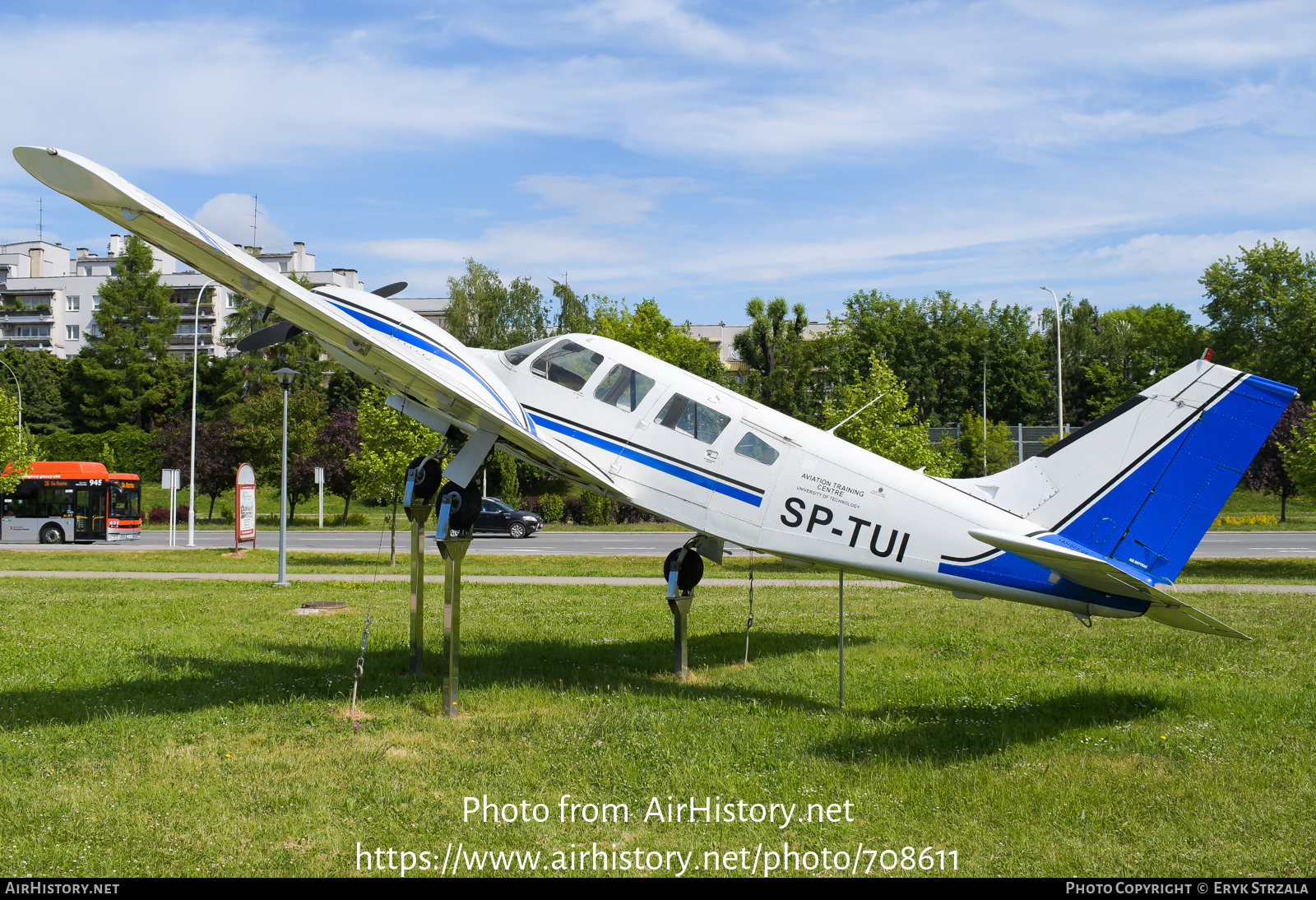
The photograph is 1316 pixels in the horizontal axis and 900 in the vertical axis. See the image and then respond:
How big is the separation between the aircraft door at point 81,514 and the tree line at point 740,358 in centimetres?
1210

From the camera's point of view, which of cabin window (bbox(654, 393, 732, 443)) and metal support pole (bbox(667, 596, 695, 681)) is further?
metal support pole (bbox(667, 596, 695, 681))

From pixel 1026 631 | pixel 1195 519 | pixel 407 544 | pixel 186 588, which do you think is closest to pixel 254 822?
pixel 1195 519

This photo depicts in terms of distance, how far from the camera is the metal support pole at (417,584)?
465 inches

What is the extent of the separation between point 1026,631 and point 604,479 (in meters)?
8.81

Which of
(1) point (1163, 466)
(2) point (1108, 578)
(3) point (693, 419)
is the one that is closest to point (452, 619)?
(3) point (693, 419)

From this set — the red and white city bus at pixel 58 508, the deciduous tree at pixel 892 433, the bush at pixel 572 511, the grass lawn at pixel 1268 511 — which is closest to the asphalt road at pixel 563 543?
the red and white city bus at pixel 58 508

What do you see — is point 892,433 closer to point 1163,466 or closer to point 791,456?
point 791,456

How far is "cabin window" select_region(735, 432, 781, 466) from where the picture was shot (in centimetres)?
1073

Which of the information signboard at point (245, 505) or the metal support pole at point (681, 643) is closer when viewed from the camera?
the metal support pole at point (681, 643)

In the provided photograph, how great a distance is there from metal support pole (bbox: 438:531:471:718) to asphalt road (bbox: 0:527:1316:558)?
21.2 m

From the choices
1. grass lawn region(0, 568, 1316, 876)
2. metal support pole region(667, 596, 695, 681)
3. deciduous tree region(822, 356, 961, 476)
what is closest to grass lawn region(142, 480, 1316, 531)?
deciduous tree region(822, 356, 961, 476)

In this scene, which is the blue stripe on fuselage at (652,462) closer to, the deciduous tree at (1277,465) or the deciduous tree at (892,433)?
the deciduous tree at (892,433)

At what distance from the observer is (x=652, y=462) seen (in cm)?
1098

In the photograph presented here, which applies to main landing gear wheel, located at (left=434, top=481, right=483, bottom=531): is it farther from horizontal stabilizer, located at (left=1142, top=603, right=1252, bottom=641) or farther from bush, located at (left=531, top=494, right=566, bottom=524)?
bush, located at (left=531, top=494, right=566, bottom=524)
